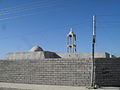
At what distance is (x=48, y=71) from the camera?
17797 mm

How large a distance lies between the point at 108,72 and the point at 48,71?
4763 millimetres

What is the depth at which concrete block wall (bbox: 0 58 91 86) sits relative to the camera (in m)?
16.6

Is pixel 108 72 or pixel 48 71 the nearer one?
pixel 108 72

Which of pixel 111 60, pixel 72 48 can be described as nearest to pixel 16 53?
pixel 72 48

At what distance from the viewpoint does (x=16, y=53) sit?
3406 centimetres

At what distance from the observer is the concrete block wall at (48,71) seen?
16641 millimetres

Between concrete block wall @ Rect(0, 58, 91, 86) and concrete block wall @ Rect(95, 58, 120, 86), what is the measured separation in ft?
2.40

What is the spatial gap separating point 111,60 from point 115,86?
1.90 m

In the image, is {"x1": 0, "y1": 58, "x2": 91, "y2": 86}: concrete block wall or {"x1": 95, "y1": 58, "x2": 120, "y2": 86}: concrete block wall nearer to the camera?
{"x1": 95, "y1": 58, "x2": 120, "y2": 86}: concrete block wall

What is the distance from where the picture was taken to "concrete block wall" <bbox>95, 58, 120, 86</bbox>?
16078 mm

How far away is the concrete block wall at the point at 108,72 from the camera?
16078 millimetres

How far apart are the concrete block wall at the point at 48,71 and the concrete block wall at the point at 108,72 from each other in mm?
731

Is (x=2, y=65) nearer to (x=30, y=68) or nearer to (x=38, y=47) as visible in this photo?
(x=30, y=68)

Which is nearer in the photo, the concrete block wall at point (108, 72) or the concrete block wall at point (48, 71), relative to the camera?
the concrete block wall at point (108, 72)
